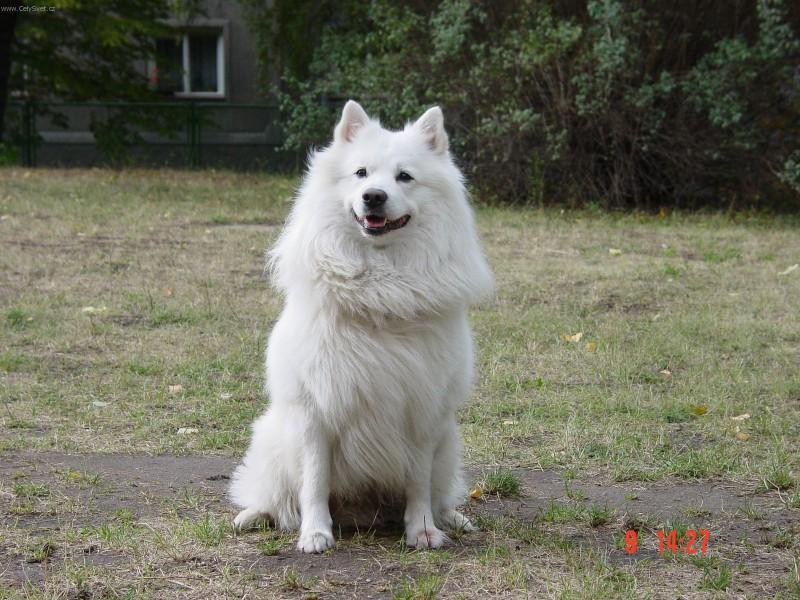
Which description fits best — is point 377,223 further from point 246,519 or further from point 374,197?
point 246,519

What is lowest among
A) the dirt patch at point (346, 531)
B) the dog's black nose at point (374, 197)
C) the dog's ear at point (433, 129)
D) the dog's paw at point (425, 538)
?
the dirt patch at point (346, 531)

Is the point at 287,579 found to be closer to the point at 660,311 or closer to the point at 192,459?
the point at 192,459

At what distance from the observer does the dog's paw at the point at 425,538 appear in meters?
3.82

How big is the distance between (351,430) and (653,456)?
1.92 meters

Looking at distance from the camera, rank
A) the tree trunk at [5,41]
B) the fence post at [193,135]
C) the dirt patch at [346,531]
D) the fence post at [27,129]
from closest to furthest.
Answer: the dirt patch at [346,531] < the tree trunk at [5,41] < the fence post at [27,129] < the fence post at [193,135]

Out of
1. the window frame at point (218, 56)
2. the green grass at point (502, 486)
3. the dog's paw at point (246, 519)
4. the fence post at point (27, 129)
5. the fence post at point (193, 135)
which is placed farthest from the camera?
the window frame at point (218, 56)

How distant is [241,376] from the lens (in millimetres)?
6371

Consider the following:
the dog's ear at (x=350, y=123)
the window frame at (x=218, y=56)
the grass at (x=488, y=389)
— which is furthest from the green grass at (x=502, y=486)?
the window frame at (x=218, y=56)

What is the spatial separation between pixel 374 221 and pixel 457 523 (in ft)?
4.21

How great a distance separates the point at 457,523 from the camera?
4.06 m

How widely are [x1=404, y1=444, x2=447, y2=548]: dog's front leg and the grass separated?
0.10 m

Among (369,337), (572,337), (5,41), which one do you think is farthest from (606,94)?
(5,41)

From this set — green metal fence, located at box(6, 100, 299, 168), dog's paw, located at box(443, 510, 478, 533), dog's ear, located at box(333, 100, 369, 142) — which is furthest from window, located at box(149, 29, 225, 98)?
dog's paw, located at box(443, 510, 478, 533)
